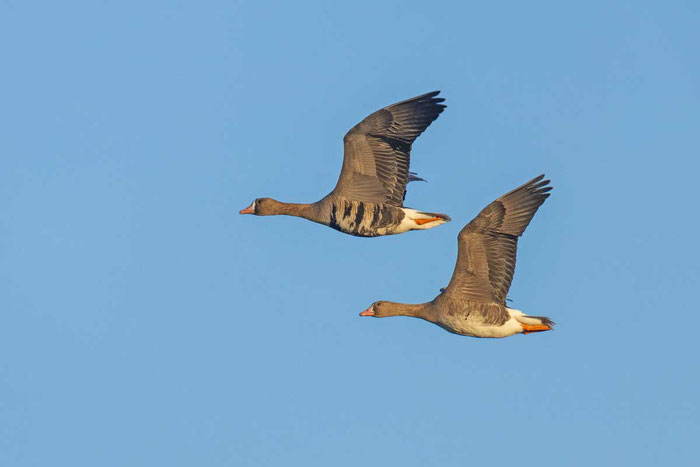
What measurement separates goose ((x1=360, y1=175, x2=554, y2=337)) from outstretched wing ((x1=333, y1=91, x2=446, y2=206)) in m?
2.74

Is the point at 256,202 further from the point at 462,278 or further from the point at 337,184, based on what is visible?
the point at 462,278

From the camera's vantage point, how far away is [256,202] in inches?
1209

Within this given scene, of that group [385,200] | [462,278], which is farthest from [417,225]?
[462,278]

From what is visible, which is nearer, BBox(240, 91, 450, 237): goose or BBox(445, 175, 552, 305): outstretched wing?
BBox(445, 175, 552, 305): outstretched wing

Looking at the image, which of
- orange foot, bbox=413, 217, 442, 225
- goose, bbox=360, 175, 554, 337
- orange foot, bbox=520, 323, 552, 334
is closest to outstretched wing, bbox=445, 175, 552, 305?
goose, bbox=360, 175, 554, 337

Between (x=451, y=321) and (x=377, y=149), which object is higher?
(x=377, y=149)

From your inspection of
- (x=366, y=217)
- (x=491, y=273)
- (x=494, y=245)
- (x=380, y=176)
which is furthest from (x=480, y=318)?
(x=380, y=176)

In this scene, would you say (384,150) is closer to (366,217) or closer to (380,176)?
(380,176)

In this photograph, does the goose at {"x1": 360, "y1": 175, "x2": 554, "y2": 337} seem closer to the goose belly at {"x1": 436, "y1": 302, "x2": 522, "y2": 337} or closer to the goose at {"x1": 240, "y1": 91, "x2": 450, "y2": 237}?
the goose belly at {"x1": 436, "y1": 302, "x2": 522, "y2": 337}

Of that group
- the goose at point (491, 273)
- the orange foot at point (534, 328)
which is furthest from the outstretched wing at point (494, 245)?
the orange foot at point (534, 328)

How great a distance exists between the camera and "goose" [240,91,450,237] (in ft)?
90.2

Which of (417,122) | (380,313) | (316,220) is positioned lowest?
(380,313)

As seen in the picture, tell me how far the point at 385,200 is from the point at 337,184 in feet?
3.38

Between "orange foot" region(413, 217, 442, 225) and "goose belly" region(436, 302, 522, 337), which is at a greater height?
"orange foot" region(413, 217, 442, 225)
